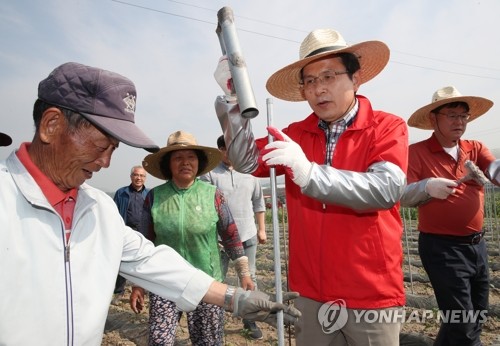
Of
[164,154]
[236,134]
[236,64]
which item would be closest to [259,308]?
[236,134]

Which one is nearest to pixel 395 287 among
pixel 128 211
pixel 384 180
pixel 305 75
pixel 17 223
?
pixel 384 180

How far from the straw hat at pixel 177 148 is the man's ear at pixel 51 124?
67.5 inches

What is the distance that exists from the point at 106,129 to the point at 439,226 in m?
2.86

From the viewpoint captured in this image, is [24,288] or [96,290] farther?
[96,290]

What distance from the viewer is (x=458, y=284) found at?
113 inches

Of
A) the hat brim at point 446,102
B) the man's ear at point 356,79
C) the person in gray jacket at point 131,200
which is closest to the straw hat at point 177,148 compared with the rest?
the man's ear at point 356,79

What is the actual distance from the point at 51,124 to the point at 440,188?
270cm

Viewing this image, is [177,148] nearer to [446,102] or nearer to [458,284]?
[446,102]

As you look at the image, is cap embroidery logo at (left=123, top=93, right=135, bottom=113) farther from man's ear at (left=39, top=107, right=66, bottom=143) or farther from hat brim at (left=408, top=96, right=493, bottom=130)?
hat brim at (left=408, top=96, right=493, bottom=130)

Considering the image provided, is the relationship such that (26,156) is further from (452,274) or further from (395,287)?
(452,274)

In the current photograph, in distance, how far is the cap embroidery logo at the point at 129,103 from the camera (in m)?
1.36

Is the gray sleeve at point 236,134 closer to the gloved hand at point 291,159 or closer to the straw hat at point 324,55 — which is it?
the gloved hand at point 291,159

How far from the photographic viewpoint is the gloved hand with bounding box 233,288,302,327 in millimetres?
1610

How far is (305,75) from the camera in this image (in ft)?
6.35
